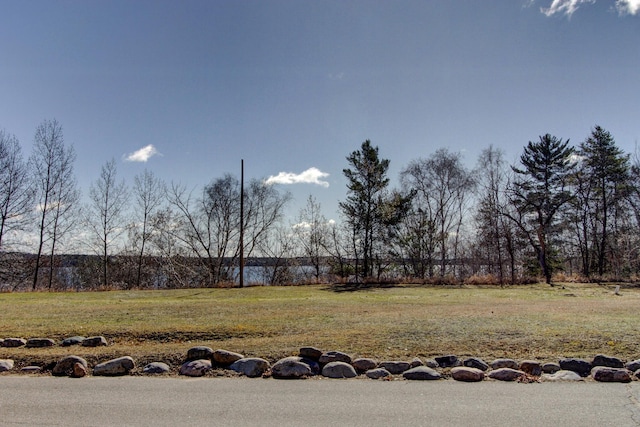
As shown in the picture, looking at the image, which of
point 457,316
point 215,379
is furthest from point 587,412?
point 457,316

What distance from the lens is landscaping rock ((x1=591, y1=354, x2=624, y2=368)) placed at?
18.0 ft

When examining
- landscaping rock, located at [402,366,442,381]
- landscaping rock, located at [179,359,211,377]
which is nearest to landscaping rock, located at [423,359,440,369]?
landscaping rock, located at [402,366,442,381]

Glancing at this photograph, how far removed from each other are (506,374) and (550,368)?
2.40 feet

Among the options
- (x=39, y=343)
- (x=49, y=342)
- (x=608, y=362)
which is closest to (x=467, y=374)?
(x=608, y=362)

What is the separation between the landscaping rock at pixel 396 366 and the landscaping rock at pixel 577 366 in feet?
6.96

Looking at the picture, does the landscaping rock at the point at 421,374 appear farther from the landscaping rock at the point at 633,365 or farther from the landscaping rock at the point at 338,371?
the landscaping rock at the point at 633,365

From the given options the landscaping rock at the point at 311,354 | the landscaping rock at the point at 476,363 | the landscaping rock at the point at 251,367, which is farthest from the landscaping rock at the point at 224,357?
the landscaping rock at the point at 476,363

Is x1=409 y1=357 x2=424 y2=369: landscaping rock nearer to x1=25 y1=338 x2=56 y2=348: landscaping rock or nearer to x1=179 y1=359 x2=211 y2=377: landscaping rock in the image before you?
x1=179 y1=359 x2=211 y2=377: landscaping rock

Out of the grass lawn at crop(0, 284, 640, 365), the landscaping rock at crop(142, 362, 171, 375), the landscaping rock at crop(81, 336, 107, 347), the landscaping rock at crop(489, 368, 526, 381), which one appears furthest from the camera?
the landscaping rock at crop(81, 336, 107, 347)

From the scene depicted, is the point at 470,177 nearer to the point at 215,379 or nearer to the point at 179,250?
the point at 179,250

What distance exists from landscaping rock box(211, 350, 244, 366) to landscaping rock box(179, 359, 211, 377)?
132 mm

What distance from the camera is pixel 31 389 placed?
198 inches

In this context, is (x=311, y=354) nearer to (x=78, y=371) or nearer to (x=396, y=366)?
(x=396, y=366)

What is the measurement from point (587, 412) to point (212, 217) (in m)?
32.0
